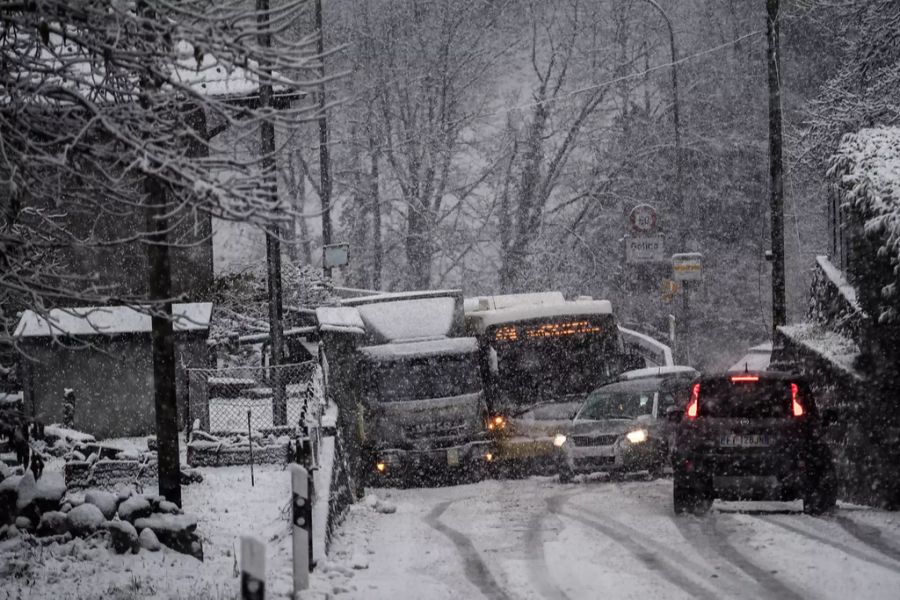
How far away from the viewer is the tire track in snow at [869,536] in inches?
441

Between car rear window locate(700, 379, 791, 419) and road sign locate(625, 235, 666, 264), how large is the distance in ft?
63.3

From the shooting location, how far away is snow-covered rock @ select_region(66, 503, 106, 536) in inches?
451

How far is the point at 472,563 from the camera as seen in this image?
38.6 feet

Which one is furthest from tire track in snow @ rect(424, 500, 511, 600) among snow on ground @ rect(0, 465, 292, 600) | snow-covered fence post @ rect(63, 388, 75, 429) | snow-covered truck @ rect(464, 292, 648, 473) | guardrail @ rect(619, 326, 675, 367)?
guardrail @ rect(619, 326, 675, 367)

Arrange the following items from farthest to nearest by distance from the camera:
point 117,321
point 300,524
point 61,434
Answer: point 117,321
point 61,434
point 300,524

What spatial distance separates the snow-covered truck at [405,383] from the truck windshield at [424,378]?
0.02 m

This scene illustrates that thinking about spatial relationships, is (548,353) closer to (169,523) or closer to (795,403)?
(795,403)

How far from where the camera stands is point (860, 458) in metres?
16.2

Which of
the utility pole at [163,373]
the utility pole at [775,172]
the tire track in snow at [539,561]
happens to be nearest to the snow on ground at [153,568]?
the utility pole at [163,373]

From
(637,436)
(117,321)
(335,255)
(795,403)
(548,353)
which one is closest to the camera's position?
(795,403)

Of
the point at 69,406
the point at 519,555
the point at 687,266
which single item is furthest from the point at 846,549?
the point at 687,266

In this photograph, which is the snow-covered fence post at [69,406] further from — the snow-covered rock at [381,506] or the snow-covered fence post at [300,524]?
the snow-covered fence post at [300,524]

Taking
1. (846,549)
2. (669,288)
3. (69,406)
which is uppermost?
(669,288)

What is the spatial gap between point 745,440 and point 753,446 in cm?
11
